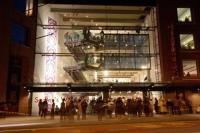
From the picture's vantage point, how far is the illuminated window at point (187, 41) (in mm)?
32625

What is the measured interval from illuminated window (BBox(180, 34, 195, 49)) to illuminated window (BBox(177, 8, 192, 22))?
2.05 metres

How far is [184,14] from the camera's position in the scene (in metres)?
34.5

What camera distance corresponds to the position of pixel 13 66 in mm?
27859

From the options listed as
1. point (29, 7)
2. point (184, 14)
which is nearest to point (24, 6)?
point (29, 7)

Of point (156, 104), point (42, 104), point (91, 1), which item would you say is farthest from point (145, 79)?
point (42, 104)

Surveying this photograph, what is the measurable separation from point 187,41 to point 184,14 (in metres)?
3.74

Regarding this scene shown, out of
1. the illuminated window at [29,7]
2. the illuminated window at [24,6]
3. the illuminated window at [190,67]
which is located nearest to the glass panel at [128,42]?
the illuminated window at [190,67]

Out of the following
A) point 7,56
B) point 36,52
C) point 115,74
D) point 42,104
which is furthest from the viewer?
point 115,74

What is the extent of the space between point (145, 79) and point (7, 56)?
17231mm

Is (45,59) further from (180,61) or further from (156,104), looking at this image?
(180,61)

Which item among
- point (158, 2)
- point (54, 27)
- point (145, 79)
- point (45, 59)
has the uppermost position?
point (158, 2)

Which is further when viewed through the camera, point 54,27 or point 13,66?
point 54,27

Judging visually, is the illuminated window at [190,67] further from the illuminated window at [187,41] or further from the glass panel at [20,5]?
the glass panel at [20,5]

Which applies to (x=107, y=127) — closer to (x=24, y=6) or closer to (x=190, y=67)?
(x=24, y=6)
